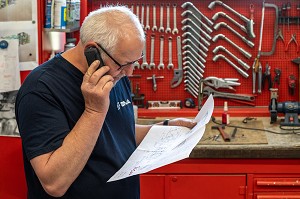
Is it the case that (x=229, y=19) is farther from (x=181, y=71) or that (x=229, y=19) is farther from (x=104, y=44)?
(x=104, y=44)

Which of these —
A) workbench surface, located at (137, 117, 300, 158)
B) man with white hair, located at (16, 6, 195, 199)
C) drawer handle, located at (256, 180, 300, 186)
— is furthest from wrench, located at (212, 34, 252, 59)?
man with white hair, located at (16, 6, 195, 199)

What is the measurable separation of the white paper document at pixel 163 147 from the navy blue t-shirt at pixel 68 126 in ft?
0.19

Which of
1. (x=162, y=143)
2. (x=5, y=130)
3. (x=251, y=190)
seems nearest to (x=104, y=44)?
(x=162, y=143)

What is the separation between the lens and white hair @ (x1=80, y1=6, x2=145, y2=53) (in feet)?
3.75

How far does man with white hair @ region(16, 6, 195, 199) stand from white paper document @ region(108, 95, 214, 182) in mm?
82

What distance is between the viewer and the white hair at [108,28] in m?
1.14

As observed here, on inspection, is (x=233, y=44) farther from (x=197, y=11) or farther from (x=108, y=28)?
(x=108, y=28)

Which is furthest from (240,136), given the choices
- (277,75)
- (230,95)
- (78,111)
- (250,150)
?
(78,111)

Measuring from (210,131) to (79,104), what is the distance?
1373mm

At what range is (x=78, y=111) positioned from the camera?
1226 mm

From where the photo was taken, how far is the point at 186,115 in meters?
2.86

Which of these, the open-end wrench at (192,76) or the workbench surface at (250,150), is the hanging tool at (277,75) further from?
the workbench surface at (250,150)

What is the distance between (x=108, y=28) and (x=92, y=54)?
3.1 inches

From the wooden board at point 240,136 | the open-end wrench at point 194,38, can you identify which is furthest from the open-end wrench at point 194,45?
the wooden board at point 240,136
